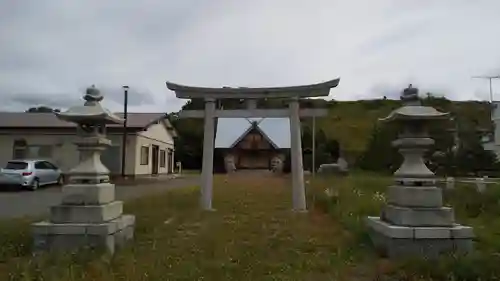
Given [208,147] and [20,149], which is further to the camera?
[20,149]

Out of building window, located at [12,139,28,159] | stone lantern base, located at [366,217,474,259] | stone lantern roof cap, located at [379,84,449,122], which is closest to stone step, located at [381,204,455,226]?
stone lantern base, located at [366,217,474,259]

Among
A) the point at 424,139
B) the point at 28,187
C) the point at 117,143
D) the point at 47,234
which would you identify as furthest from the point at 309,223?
the point at 117,143

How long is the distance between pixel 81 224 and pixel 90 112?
1652mm

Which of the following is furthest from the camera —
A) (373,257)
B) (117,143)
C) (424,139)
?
(117,143)

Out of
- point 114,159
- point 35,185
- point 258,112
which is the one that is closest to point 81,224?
point 258,112

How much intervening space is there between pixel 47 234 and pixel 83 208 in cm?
56

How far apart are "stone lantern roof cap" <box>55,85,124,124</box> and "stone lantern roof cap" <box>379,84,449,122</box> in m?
4.24

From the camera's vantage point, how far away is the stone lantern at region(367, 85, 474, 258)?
595 centimetres

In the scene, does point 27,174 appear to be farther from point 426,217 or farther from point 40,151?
point 426,217

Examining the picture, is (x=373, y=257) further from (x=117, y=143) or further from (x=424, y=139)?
(x=117, y=143)

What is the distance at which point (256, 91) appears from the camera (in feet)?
37.8

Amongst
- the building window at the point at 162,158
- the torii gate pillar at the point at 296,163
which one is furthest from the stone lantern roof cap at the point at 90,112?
the building window at the point at 162,158

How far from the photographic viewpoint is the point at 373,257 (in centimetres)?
605

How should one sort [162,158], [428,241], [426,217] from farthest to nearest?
1. [162,158]
2. [426,217]
3. [428,241]
